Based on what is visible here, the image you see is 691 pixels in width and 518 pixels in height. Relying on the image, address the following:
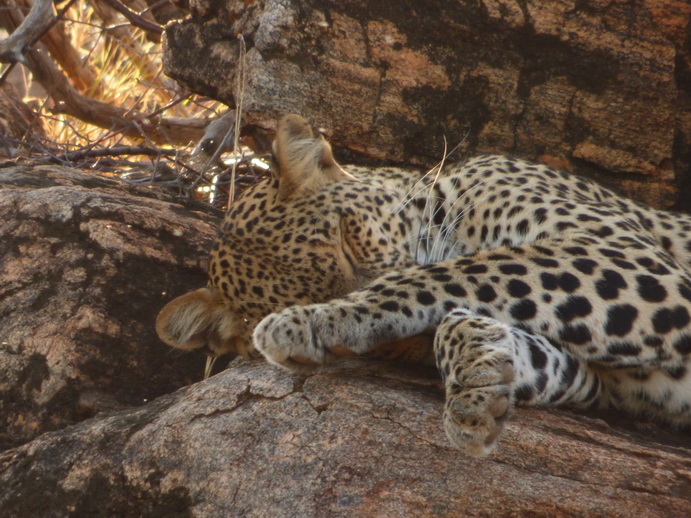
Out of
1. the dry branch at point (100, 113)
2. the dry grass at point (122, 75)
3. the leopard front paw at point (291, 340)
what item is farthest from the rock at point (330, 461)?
the dry grass at point (122, 75)

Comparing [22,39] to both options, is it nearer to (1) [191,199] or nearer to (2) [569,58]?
(1) [191,199]

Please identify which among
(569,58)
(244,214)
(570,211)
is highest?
(569,58)

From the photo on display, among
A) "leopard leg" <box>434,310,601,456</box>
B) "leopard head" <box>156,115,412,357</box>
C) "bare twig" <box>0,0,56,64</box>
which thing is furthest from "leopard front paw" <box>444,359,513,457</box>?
"bare twig" <box>0,0,56,64</box>

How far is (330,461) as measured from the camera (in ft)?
9.80

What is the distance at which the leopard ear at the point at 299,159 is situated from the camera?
407 cm

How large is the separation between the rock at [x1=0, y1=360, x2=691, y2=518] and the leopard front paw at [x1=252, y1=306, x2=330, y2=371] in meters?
0.25

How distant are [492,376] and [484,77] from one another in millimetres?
3447

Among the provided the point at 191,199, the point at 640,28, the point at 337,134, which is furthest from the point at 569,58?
the point at 191,199

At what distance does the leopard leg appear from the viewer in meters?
2.55

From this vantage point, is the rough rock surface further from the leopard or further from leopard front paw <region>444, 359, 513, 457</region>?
leopard front paw <region>444, 359, 513, 457</region>

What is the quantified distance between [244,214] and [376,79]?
207 cm

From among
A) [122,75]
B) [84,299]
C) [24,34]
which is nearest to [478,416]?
[84,299]

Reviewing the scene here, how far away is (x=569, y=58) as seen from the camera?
5.66 m

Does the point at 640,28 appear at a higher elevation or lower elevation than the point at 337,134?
higher
